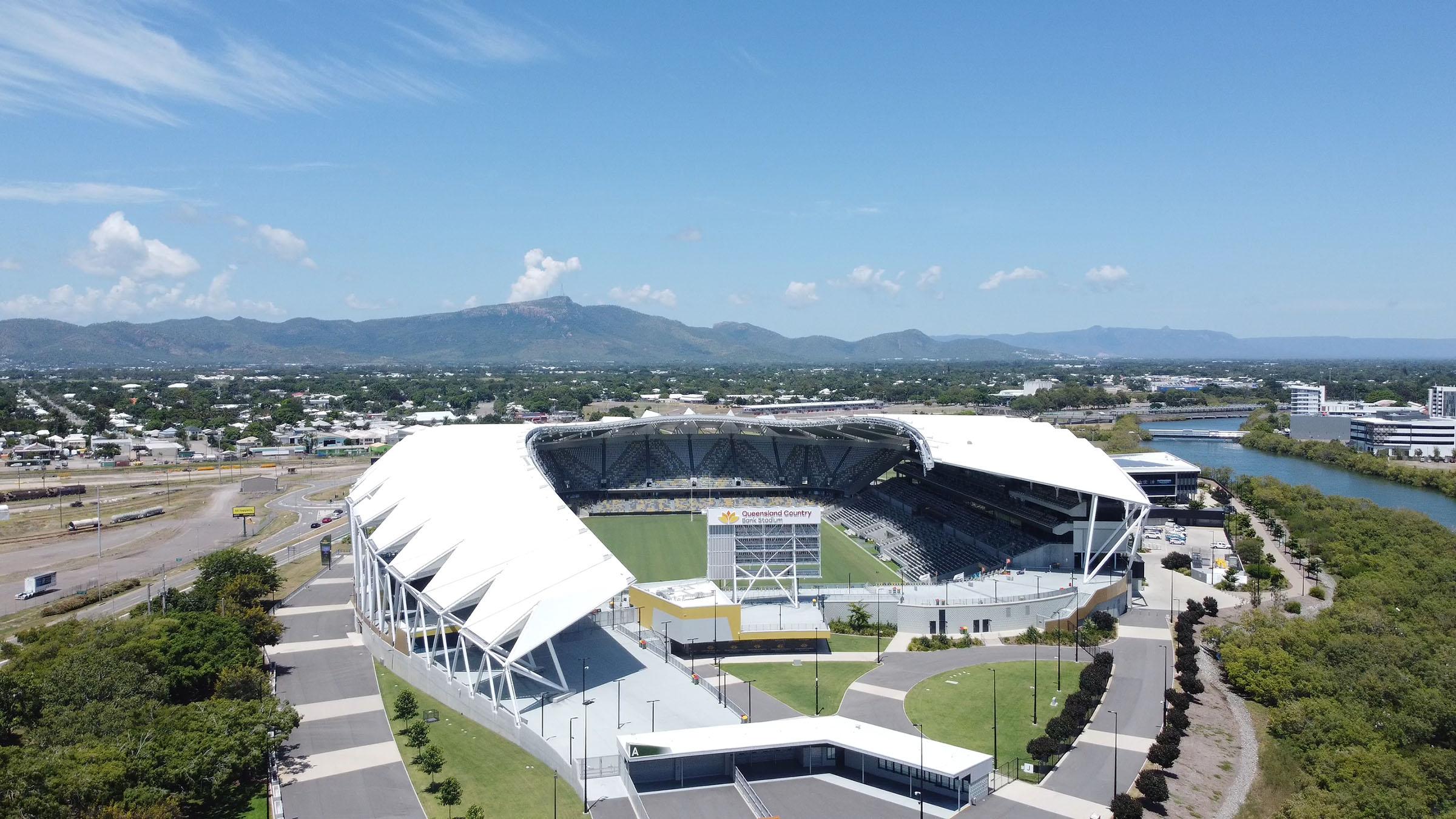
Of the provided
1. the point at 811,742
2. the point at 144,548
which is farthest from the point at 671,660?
the point at 144,548

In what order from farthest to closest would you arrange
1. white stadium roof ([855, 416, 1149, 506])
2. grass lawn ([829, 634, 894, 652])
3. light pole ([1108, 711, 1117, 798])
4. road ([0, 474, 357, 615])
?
road ([0, 474, 357, 615]) < white stadium roof ([855, 416, 1149, 506]) < grass lawn ([829, 634, 894, 652]) < light pole ([1108, 711, 1117, 798])

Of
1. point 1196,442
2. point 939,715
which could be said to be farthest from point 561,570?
point 1196,442

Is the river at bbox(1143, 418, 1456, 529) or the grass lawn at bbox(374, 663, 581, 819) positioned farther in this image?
the river at bbox(1143, 418, 1456, 529)

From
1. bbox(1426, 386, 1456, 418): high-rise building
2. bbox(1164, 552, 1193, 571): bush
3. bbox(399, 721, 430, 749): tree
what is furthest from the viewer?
bbox(1426, 386, 1456, 418): high-rise building

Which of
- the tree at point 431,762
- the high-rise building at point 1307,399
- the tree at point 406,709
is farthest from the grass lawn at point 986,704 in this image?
the high-rise building at point 1307,399

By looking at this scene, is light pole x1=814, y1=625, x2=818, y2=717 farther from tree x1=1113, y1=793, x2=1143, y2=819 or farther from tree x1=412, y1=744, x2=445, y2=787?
tree x1=412, y1=744, x2=445, y2=787

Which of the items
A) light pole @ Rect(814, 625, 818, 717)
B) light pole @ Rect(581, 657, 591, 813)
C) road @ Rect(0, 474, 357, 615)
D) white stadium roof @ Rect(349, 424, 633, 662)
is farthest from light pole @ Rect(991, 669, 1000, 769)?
road @ Rect(0, 474, 357, 615)
